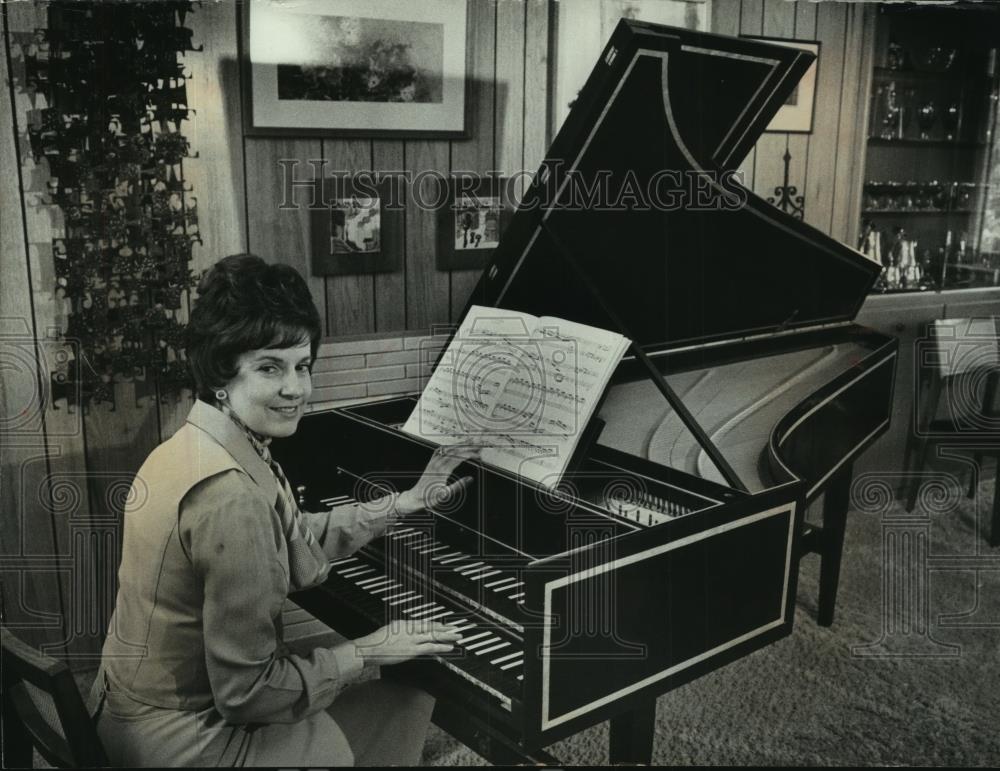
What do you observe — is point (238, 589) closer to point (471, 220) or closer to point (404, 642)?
point (404, 642)

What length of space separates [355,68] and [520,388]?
4.71 feet

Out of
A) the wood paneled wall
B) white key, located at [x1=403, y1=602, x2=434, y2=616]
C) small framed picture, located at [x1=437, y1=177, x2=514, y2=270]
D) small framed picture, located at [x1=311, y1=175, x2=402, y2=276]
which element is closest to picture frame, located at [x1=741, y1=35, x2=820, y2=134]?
the wood paneled wall

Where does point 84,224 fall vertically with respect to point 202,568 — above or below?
above

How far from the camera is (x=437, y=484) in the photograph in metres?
1.97

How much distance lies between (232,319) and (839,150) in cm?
356

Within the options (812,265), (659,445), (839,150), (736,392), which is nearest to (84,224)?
(659,445)

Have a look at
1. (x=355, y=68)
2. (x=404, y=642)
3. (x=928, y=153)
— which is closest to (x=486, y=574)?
(x=404, y=642)

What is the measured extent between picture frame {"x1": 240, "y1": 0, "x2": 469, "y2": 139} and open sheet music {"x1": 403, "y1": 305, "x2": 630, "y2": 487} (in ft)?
3.48

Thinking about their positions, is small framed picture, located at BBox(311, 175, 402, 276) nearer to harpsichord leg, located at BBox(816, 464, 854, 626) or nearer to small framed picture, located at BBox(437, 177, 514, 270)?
small framed picture, located at BBox(437, 177, 514, 270)

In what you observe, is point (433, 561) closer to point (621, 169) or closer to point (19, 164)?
point (621, 169)

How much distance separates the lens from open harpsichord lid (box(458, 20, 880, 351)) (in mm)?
2129

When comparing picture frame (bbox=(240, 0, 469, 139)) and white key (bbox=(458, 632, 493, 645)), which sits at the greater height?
picture frame (bbox=(240, 0, 469, 139))

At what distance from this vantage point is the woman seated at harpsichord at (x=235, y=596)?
1441 mm

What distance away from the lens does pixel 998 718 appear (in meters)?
2.78
